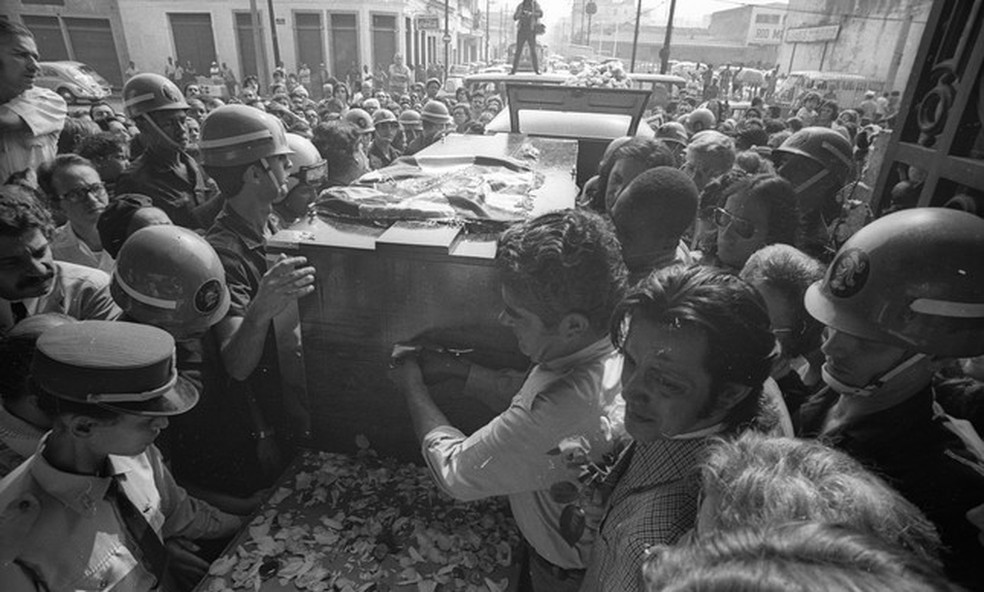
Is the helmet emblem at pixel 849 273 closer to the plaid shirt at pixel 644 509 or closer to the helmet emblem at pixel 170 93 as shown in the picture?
the plaid shirt at pixel 644 509

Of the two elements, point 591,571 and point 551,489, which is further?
point 551,489

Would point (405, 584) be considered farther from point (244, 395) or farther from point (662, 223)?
point (662, 223)

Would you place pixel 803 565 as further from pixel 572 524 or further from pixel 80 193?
pixel 80 193

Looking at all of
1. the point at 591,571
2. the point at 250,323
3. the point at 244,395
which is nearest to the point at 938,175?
the point at 591,571

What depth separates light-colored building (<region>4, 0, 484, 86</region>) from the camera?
30.4 metres

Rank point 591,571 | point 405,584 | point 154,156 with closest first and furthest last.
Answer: point 591,571
point 405,584
point 154,156

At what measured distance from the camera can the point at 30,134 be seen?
4.59 meters

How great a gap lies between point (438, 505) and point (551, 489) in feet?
2.31

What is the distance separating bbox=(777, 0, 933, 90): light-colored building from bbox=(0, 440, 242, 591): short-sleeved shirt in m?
30.0

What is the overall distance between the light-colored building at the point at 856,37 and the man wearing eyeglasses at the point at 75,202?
29.3 m

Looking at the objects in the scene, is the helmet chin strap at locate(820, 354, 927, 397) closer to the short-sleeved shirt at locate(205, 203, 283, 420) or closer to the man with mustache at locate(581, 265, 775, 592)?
the man with mustache at locate(581, 265, 775, 592)

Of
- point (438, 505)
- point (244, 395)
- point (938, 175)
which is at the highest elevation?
point (938, 175)

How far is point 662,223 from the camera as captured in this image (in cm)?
280

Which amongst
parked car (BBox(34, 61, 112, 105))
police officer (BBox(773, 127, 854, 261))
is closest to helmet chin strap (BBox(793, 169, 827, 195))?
police officer (BBox(773, 127, 854, 261))
